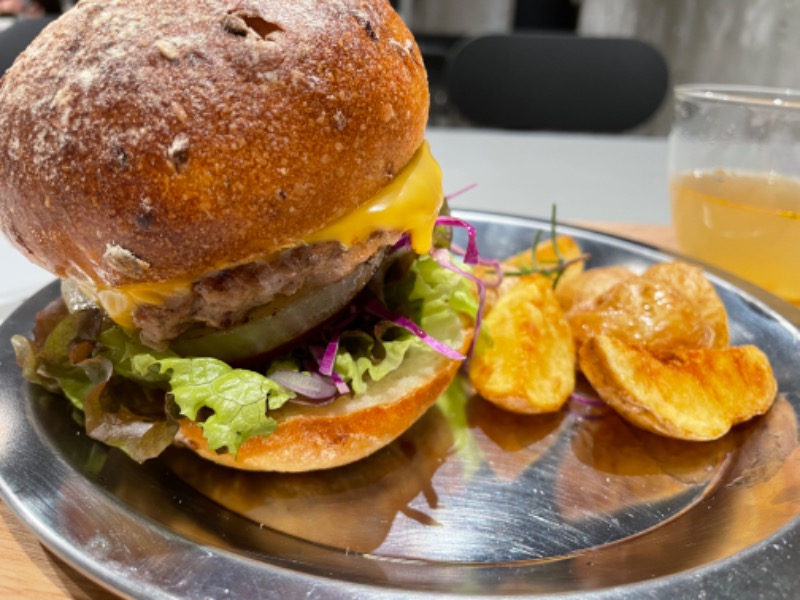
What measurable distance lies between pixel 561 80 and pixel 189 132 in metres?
4.41

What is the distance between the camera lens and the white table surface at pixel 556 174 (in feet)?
10.2

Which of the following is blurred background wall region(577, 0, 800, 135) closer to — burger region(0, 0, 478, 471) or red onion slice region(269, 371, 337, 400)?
burger region(0, 0, 478, 471)

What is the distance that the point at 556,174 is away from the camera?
365 cm

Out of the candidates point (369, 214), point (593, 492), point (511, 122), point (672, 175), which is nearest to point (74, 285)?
point (369, 214)

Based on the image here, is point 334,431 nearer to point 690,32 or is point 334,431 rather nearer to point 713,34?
point 713,34

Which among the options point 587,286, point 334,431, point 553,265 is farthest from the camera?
point 553,265

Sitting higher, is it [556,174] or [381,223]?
A: [381,223]

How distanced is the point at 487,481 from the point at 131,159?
89 centimetres

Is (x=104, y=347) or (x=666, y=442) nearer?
(x=104, y=347)

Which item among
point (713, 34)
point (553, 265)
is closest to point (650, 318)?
point (553, 265)

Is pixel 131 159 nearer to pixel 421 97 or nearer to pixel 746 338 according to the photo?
pixel 421 97

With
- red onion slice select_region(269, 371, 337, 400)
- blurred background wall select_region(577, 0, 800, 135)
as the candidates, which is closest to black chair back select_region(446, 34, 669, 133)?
blurred background wall select_region(577, 0, 800, 135)

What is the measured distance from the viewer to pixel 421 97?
4.43 ft

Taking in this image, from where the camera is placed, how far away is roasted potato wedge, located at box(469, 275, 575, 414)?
5.13 ft
